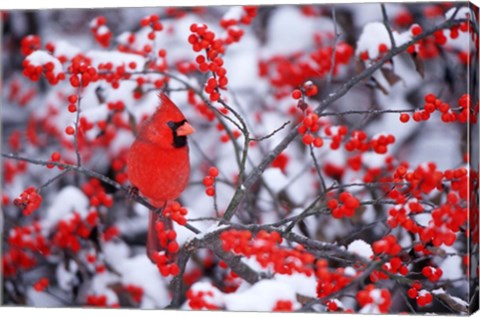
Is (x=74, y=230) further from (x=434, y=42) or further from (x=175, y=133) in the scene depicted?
(x=434, y=42)

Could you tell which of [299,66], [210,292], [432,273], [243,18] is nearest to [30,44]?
[243,18]

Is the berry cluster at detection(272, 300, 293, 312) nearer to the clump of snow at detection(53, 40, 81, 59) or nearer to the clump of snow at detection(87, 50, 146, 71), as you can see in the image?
the clump of snow at detection(87, 50, 146, 71)

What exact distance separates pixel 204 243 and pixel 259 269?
216mm

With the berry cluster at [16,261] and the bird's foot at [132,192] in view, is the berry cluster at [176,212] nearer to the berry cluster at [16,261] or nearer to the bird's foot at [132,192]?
the bird's foot at [132,192]

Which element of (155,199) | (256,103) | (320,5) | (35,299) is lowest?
(35,299)

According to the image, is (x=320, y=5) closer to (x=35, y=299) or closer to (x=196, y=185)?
(x=196, y=185)

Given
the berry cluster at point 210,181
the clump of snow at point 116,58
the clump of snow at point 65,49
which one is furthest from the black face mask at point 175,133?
the clump of snow at point 65,49

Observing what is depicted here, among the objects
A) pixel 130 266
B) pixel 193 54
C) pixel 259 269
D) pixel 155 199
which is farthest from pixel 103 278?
pixel 193 54

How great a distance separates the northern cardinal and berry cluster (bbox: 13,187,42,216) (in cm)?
35

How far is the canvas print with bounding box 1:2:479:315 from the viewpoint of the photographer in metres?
3.07

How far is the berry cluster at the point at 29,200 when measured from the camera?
3.25 metres

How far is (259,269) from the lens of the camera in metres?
3.21

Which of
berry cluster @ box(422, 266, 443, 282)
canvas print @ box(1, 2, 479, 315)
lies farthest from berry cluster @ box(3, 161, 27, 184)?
berry cluster @ box(422, 266, 443, 282)

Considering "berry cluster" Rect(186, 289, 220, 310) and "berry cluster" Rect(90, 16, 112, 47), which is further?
"berry cluster" Rect(90, 16, 112, 47)
